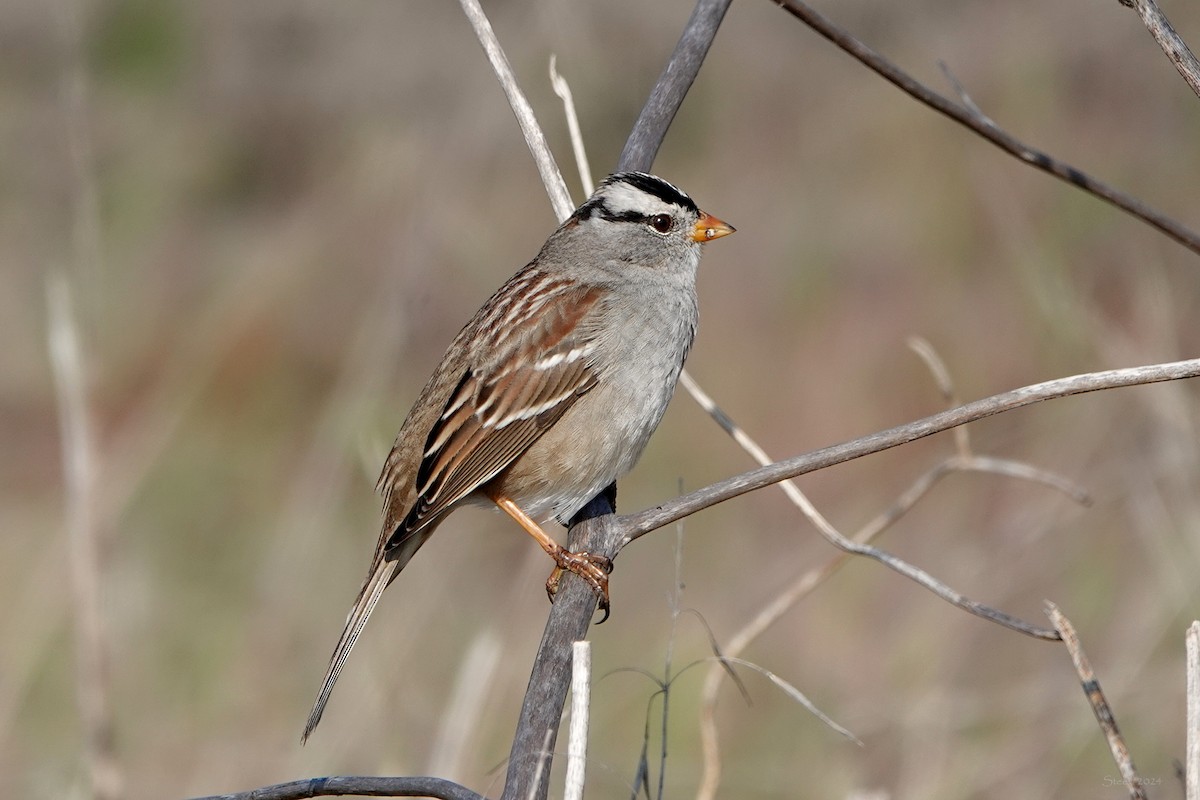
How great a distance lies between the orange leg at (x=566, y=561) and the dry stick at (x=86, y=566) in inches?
40.5

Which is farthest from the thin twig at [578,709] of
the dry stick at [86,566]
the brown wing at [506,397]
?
the dry stick at [86,566]

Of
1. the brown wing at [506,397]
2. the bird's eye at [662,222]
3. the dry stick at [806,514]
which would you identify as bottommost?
the dry stick at [806,514]

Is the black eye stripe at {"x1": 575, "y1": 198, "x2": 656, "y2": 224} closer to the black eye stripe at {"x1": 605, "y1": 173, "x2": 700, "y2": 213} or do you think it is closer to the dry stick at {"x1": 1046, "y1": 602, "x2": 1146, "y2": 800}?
the black eye stripe at {"x1": 605, "y1": 173, "x2": 700, "y2": 213}

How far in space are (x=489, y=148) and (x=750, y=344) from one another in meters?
2.58

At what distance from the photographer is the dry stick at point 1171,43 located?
6.98 ft

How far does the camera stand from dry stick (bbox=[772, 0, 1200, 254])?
100 inches

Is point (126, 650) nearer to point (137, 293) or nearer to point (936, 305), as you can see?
point (137, 293)

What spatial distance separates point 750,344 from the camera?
27.2 feet

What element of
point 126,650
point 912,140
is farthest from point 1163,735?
point 912,140

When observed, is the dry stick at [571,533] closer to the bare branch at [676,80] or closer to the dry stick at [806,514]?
the bare branch at [676,80]

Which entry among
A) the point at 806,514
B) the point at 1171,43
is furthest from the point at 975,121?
the point at 806,514

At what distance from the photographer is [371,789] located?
1856mm

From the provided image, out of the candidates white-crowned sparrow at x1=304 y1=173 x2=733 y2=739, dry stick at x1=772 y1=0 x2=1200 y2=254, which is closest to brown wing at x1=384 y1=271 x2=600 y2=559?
white-crowned sparrow at x1=304 y1=173 x2=733 y2=739

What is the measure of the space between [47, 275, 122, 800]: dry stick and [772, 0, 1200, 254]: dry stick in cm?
193
